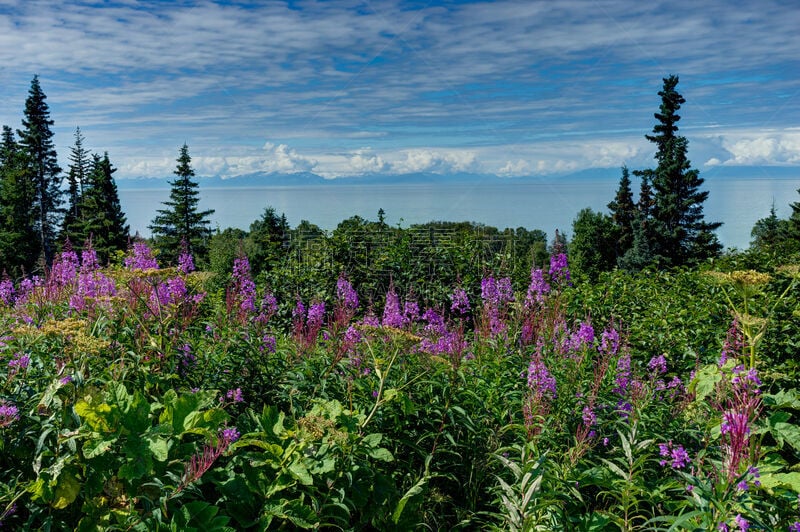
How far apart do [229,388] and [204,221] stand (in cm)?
5563

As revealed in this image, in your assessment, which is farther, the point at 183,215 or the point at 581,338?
the point at 183,215

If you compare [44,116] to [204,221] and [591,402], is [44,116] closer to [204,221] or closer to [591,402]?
[204,221]

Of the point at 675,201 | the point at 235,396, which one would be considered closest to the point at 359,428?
the point at 235,396

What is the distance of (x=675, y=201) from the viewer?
152 feet

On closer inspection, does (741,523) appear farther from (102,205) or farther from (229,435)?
(102,205)

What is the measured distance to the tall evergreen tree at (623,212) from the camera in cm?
5500

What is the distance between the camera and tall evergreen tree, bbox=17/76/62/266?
42875 millimetres

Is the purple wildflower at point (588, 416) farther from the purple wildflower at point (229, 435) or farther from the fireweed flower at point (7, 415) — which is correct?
the fireweed flower at point (7, 415)

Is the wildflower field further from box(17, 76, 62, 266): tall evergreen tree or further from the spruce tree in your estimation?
the spruce tree

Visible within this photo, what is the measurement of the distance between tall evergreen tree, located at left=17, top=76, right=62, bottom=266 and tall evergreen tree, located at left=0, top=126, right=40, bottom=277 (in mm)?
532

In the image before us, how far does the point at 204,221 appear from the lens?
55781 mm

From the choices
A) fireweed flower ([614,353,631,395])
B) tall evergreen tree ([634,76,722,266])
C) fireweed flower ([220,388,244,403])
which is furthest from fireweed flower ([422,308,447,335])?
tall evergreen tree ([634,76,722,266])

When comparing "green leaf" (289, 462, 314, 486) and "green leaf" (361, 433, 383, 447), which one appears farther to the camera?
"green leaf" (361, 433, 383, 447)

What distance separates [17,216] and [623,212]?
5363cm
